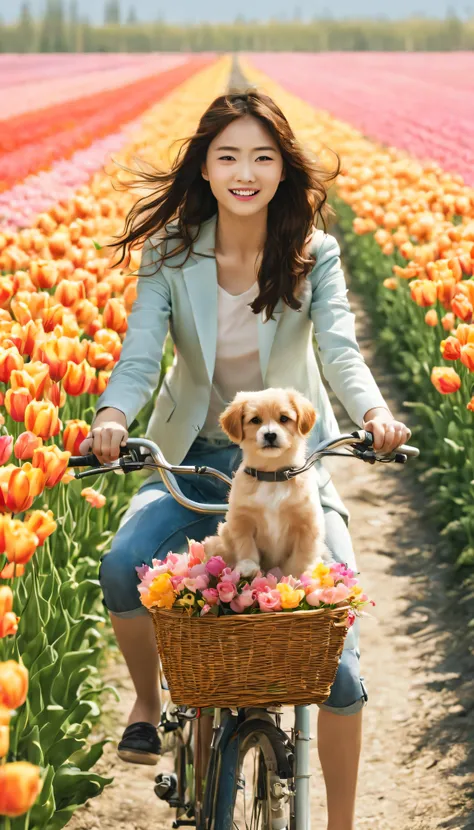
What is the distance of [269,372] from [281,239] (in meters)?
0.37

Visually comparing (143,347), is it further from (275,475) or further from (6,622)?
(6,622)

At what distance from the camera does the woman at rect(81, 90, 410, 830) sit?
288 centimetres

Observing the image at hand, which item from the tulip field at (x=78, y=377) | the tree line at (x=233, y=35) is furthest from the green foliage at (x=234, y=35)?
the tulip field at (x=78, y=377)

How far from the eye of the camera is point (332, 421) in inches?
127

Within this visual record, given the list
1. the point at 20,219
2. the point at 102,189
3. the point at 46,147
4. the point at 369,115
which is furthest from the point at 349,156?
the point at 369,115

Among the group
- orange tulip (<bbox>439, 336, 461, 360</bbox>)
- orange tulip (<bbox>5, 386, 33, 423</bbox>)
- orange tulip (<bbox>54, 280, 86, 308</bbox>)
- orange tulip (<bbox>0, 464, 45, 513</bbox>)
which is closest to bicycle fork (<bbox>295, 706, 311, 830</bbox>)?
orange tulip (<bbox>0, 464, 45, 513</bbox>)

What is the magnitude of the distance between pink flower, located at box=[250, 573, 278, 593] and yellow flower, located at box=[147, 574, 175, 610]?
0.48 ft

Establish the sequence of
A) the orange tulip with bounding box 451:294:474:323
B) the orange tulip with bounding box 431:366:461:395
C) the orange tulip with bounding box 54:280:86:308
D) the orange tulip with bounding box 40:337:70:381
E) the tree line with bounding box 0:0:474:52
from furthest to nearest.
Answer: the tree line with bounding box 0:0:474:52
the orange tulip with bounding box 451:294:474:323
the orange tulip with bounding box 54:280:86:308
the orange tulip with bounding box 431:366:461:395
the orange tulip with bounding box 40:337:70:381

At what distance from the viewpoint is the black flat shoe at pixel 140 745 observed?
3070 millimetres

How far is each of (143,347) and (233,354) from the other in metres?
0.25

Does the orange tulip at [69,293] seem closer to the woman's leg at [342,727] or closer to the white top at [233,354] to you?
the white top at [233,354]

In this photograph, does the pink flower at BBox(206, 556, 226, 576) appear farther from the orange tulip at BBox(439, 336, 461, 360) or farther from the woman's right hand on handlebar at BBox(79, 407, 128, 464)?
the orange tulip at BBox(439, 336, 461, 360)

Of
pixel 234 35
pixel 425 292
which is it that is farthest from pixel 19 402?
pixel 234 35

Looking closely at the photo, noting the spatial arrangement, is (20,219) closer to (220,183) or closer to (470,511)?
(470,511)
